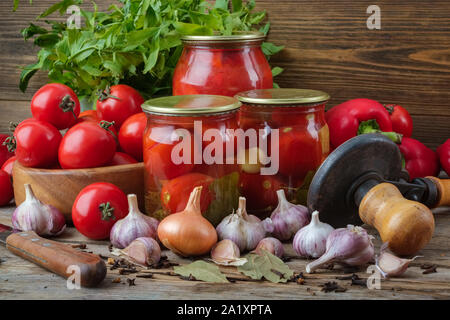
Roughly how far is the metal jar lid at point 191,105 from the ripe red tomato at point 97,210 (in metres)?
0.19

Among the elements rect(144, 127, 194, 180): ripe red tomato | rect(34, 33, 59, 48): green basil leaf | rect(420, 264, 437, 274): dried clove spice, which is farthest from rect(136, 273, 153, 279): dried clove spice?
rect(34, 33, 59, 48): green basil leaf

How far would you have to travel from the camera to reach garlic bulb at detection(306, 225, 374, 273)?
0.99m

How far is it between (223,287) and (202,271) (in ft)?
0.19

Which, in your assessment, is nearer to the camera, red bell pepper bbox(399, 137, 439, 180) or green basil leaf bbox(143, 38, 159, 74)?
green basil leaf bbox(143, 38, 159, 74)

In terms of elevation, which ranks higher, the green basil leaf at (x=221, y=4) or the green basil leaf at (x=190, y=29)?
the green basil leaf at (x=221, y=4)

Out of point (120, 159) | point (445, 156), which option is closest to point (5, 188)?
point (120, 159)

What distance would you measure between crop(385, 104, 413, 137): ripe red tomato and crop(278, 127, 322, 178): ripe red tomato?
410 mm

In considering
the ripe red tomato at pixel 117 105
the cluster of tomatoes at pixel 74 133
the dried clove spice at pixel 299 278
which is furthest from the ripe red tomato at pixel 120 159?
A: the dried clove spice at pixel 299 278

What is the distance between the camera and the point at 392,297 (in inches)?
35.6

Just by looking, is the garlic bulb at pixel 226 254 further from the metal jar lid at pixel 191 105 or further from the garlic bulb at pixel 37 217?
the garlic bulb at pixel 37 217

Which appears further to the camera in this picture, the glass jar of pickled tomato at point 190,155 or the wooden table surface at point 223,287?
the glass jar of pickled tomato at point 190,155

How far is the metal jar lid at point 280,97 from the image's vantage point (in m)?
1.20

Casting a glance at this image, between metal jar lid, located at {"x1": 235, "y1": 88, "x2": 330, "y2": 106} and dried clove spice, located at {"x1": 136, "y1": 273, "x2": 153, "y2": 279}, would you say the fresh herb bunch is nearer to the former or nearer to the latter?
metal jar lid, located at {"x1": 235, "y1": 88, "x2": 330, "y2": 106}

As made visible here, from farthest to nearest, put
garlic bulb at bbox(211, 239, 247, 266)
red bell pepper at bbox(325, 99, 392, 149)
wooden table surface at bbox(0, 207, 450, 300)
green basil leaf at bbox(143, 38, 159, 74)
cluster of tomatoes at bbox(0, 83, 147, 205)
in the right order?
1. red bell pepper at bbox(325, 99, 392, 149)
2. green basil leaf at bbox(143, 38, 159, 74)
3. cluster of tomatoes at bbox(0, 83, 147, 205)
4. garlic bulb at bbox(211, 239, 247, 266)
5. wooden table surface at bbox(0, 207, 450, 300)
